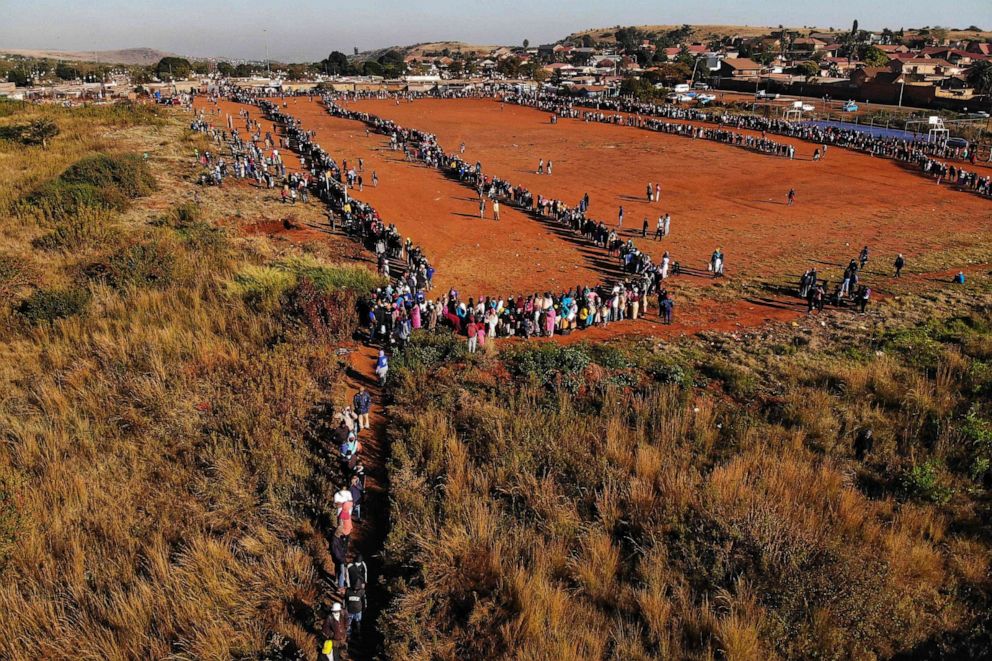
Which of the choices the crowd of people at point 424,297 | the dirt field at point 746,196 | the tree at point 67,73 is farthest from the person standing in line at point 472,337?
the tree at point 67,73

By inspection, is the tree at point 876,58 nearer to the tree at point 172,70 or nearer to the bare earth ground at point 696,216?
the bare earth ground at point 696,216

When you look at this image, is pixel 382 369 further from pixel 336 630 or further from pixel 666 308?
pixel 666 308

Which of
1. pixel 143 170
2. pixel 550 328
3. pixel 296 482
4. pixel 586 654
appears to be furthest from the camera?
pixel 143 170

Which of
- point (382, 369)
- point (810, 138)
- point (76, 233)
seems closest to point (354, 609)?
point (382, 369)

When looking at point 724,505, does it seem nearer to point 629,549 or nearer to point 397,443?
point 629,549

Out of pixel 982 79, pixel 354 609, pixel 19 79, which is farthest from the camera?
pixel 19 79

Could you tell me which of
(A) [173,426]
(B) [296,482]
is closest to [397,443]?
(B) [296,482]
